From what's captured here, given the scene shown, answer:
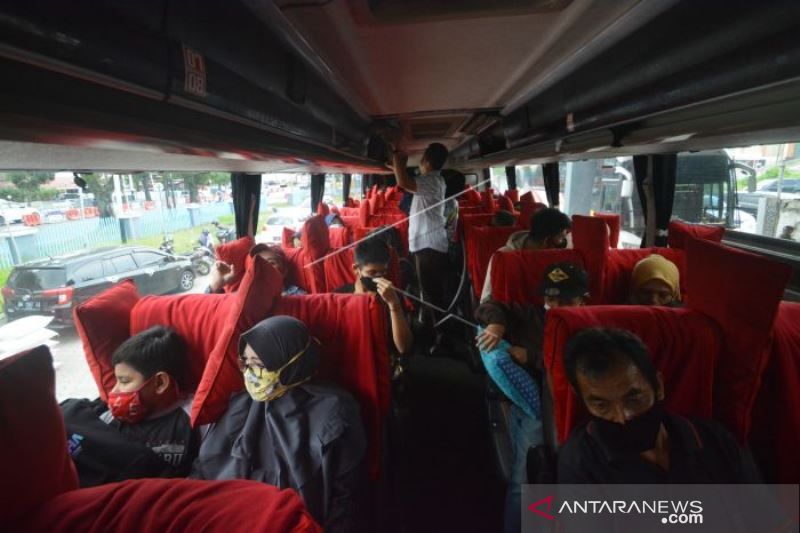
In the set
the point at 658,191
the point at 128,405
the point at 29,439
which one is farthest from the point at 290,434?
the point at 658,191

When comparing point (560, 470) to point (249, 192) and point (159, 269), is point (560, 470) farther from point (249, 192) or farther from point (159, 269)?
point (249, 192)

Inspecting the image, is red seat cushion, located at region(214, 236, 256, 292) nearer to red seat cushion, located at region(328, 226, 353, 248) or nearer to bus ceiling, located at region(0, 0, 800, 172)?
bus ceiling, located at region(0, 0, 800, 172)

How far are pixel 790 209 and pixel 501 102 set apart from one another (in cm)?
236

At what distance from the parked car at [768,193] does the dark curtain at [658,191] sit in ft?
1.74

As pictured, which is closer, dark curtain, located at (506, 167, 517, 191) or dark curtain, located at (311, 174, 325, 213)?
dark curtain, located at (311, 174, 325, 213)

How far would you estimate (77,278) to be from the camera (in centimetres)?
180

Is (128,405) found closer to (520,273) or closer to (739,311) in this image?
(520,273)

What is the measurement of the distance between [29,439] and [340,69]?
191cm

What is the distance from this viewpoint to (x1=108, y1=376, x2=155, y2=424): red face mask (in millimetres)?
1511

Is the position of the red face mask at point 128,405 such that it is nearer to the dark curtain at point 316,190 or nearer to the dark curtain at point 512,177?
the dark curtain at point 316,190

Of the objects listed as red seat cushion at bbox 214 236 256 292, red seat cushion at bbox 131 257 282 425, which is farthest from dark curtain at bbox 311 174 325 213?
red seat cushion at bbox 131 257 282 425

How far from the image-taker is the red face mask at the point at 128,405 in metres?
1.51

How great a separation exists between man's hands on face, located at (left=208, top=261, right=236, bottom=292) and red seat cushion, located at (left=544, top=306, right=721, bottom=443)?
6.91ft

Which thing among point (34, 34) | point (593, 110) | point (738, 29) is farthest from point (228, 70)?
point (593, 110)
